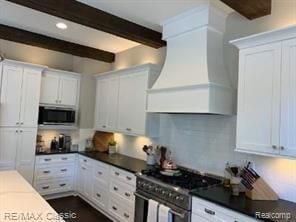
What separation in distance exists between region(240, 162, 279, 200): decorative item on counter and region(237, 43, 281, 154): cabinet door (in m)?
0.33

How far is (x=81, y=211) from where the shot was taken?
399cm

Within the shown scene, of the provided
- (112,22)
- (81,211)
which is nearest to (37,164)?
(81,211)

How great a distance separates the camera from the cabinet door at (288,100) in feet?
6.61

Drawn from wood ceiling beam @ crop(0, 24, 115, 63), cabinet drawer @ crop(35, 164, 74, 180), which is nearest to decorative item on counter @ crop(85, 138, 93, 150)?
cabinet drawer @ crop(35, 164, 74, 180)

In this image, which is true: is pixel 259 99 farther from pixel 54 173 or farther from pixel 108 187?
pixel 54 173

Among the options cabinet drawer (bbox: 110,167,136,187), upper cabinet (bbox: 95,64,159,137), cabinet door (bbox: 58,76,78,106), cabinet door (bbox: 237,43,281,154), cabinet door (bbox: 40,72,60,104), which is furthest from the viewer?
cabinet door (bbox: 58,76,78,106)

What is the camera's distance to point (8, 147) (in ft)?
13.1

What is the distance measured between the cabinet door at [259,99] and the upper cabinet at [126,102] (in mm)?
1569

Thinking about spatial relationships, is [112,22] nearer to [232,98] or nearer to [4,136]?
[232,98]

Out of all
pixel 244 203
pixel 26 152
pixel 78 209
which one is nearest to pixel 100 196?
pixel 78 209

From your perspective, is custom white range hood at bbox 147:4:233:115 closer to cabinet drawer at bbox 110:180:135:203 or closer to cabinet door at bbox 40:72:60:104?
cabinet drawer at bbox 110:180:135:203

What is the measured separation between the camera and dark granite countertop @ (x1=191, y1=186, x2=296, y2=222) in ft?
6.63

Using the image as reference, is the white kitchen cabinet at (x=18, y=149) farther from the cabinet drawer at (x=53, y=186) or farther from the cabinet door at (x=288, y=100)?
the cabinet door at (x=288, y=100)

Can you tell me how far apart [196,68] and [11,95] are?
3.09m
